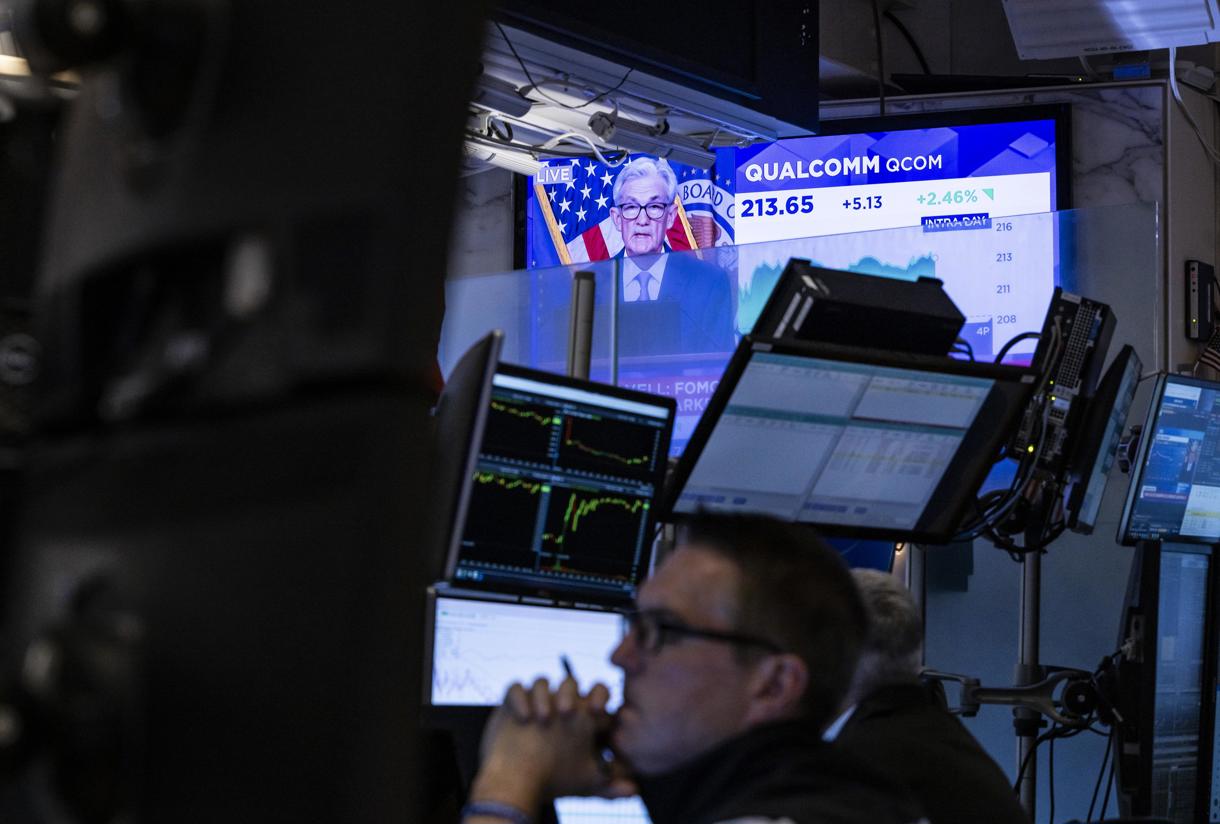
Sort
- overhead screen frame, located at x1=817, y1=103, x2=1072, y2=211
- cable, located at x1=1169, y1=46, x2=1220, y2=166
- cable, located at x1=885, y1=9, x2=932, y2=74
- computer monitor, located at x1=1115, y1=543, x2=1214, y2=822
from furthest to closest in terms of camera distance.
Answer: cable, located at x1=885, y1=9, x2=932, y2=74 → overhead screen frame, located at x1=817, y1=103, x2=1072, y2=211 → cable, located at x1=1169, y1=46, x2=1220, y2=166 → computer monitor, located at x1=1115, y1=543, x2=1214, y2=822

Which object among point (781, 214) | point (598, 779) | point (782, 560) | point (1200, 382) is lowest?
point (598, 779)

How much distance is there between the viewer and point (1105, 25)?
5820mm

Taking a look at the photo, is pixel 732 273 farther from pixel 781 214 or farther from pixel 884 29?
pixel 884 29

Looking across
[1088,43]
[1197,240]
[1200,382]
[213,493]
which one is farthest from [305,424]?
[1197,240]

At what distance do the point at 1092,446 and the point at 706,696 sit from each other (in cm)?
217

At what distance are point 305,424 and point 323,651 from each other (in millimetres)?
47

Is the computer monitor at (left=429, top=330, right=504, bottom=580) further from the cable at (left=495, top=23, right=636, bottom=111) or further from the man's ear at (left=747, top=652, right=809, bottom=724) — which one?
the cable at (left=495, top=23, right=636, bottom=111)

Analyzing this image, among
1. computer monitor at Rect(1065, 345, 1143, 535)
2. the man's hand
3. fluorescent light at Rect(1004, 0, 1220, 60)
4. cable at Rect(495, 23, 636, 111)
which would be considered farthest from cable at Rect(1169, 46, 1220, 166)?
the man's hand

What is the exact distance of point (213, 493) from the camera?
1.08ft

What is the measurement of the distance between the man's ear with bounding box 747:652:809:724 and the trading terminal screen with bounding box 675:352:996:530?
88cm

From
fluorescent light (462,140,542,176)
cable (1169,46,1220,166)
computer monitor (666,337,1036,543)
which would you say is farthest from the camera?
cable (1169,46,1220,166)

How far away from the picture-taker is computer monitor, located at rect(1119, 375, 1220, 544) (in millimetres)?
3727

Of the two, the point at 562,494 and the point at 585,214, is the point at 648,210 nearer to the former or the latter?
the point at 585,214

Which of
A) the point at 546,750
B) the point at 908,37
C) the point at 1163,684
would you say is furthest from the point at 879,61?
the point at 546,750
